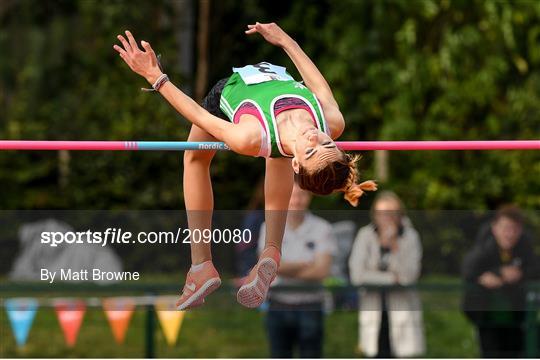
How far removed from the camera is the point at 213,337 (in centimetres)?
884

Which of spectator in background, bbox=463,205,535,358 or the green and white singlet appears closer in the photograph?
the green and white singlet

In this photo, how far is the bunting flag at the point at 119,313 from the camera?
681 cm

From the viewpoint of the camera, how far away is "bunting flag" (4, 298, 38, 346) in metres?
6.68

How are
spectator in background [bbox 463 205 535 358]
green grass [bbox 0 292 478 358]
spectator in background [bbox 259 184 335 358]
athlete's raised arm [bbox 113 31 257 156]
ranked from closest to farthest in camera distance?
athlete's raised arm [bbox 113 31 257 156] < spectator in background [bbox 259 184 335 358] < spectator in background [bbox 463 205 535 358] < green grass [bbox 0 292 478 358]

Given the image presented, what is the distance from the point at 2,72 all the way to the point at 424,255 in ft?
21.4

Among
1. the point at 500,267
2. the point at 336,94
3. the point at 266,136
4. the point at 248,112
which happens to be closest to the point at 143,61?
the point at 248,112

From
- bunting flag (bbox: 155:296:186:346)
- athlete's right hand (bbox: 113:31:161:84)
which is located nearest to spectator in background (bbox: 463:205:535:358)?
bunting flag (bbox: 155:296:186:346)

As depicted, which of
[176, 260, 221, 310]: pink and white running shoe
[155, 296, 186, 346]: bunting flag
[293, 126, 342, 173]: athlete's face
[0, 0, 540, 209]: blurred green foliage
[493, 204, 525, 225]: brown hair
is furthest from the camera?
[0, 0, 540, 209]: blurred green foliage

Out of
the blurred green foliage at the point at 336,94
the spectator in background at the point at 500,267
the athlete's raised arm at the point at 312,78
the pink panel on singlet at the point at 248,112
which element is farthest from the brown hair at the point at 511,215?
the blurred green foliage at the point at 336,94

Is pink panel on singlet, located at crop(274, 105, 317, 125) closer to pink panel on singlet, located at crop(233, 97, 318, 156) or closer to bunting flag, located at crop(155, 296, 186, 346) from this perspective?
pink panel on singlet, located at crop(233, 97, 318, 156)

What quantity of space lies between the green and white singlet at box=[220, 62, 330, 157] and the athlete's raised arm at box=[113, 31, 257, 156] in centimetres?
9

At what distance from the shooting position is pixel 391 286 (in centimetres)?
692

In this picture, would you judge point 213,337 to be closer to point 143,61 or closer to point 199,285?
point 199,285

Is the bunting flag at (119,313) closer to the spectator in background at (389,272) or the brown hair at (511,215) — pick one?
the spectator in background at (389,272)
